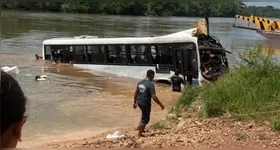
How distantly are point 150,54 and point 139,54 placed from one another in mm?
626

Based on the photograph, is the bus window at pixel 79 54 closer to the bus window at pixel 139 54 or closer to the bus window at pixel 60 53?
the bus window at pixel 60 53

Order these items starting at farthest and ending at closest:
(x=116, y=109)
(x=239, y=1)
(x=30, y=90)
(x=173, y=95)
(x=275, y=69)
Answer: (x=30, y=90) < (x=173, y=95) < (x=116, y=109) < (x=275, y=69) < (x=239, y=1)

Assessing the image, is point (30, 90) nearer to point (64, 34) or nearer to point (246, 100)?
point (246, 100)

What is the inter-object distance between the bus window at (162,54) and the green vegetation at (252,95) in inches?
303

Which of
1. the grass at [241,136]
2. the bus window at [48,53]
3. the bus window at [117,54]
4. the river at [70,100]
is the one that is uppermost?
the grass at [241,136]

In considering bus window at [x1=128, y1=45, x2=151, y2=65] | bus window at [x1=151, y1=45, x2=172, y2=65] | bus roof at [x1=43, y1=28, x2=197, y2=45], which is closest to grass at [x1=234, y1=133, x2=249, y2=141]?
bus roof at [x1=43, y1=28, x2=197, y2=45]

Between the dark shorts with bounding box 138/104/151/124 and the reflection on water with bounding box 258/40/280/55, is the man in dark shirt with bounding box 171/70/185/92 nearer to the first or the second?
the reflection on water with bounding box 258/40/280/55

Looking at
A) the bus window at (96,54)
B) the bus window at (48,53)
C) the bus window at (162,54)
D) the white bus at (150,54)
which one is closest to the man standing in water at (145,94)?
the white bus at (150,54)

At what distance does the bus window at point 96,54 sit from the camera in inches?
744

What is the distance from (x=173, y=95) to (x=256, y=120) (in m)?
8.76

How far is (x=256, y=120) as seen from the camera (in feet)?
20.5

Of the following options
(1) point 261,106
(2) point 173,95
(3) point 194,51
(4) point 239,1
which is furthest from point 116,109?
(4) point 239,1

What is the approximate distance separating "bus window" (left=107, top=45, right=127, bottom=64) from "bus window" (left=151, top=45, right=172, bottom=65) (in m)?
1.49

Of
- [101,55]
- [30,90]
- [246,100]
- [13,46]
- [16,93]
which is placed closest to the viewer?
[16,93]
